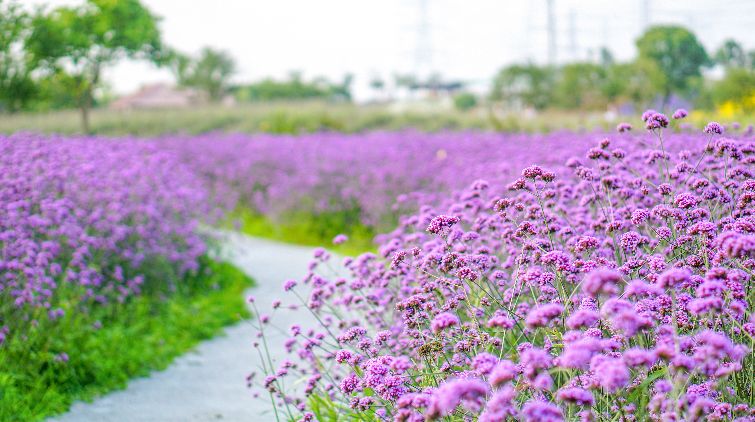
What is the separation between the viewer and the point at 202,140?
15.7m

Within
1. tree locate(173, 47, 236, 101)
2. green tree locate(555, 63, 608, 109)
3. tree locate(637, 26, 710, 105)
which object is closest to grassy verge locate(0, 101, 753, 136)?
green tree locate(555, 63, 608, 109)

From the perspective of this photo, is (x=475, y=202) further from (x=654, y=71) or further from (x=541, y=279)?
(x=654, y=71)

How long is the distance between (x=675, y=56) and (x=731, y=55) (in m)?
1.97

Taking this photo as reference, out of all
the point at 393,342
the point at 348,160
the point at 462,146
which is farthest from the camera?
the point at 348,160

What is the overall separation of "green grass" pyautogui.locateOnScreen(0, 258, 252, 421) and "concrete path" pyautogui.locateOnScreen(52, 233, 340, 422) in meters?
0.10

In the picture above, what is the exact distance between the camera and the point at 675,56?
21672mm

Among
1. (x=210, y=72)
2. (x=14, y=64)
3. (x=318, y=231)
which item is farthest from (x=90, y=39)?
(x=210, y=72)

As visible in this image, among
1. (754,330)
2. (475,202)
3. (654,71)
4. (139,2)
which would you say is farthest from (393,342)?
(654,71)

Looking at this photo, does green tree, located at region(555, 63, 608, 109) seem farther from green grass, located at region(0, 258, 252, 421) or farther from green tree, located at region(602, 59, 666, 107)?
green grass, located at region(0, 258, 252, 421)

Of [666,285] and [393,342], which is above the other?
[666,285]

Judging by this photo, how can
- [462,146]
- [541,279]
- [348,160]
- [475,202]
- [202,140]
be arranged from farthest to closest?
[202,140]
[348,160]
[462,146]
[475,202]
[541,279]

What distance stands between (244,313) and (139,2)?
14.3m

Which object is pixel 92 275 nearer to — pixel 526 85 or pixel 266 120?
pixel 266 120

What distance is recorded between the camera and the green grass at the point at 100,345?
4.35 m
